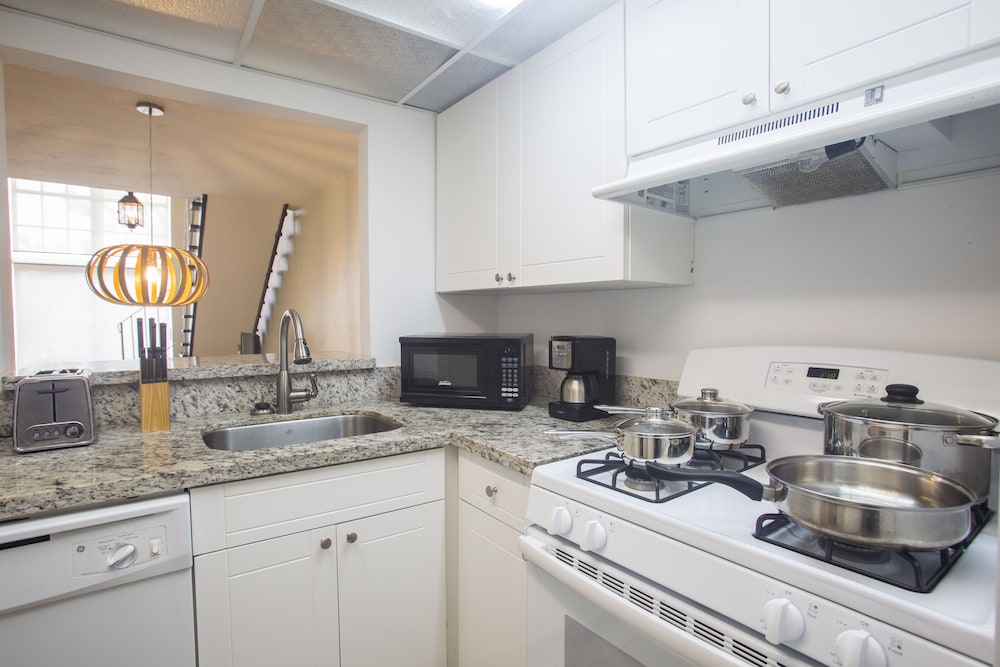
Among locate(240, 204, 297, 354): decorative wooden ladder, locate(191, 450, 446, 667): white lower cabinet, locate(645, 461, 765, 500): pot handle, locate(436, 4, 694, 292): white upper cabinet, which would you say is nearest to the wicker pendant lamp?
locate(240, 204, 297, 354): decorative wooden ladder

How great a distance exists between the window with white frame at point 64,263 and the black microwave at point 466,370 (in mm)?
4972

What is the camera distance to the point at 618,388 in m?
1.88

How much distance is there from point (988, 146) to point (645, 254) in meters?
0.77


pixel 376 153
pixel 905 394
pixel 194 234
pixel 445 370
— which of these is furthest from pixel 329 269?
pixel 905 394

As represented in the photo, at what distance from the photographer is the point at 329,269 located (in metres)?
4.39

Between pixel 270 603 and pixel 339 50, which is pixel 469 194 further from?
pixel 270 603

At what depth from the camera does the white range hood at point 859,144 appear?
844 mm

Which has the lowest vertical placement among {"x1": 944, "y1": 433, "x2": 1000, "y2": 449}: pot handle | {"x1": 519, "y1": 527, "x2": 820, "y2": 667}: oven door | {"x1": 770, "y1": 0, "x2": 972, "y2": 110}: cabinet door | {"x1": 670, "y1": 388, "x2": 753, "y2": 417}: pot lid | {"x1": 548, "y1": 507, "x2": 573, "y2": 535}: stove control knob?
{"x1": 519, "y1": 527, "x2": 820, "y2": 667}: oven door

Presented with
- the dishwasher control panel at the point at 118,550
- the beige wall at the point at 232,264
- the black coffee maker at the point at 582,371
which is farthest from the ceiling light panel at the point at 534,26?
the beige wall at the point at 232,264

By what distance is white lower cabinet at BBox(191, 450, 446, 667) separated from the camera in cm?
127

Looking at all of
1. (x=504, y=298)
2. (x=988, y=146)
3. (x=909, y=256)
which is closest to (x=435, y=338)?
(x=504, y=298)

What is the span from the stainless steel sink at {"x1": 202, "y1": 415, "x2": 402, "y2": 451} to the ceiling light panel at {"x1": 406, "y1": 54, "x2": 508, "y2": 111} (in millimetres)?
1355

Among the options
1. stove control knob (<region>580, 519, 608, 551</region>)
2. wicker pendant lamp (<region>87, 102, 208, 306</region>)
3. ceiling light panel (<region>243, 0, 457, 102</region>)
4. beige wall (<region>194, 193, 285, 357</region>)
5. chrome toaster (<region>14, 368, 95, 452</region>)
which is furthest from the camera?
beige wall (<region>194, 193, 285, 357</region>)

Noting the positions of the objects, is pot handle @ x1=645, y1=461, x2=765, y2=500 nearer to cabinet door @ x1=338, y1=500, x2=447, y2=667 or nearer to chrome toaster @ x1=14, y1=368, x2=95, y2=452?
cabinet door @ x1=338, y1=500, x2=447, y2=667
